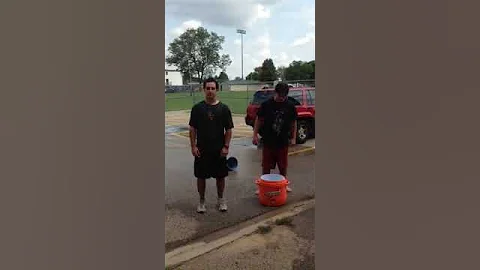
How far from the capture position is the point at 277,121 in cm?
523

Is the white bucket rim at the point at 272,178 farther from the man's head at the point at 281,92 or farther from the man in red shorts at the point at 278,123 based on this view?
the man's head at the point at 281,92

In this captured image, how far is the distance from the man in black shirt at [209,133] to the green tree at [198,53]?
160 ft

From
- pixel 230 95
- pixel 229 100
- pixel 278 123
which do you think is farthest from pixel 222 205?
pixel 230 95

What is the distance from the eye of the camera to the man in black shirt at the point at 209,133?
4.72m

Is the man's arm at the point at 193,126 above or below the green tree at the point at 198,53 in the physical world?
below

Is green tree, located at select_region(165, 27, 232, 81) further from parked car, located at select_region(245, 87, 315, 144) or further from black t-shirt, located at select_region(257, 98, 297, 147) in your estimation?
black t-shirt, located at select_region(257, 98, 297, 147)

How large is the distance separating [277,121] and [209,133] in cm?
96

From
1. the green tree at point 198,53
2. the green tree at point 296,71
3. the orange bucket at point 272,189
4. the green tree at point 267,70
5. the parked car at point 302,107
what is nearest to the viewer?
the orange bucket at point 272,189

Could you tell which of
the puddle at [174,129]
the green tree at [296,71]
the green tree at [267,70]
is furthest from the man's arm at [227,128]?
the green tree at [267,70]
